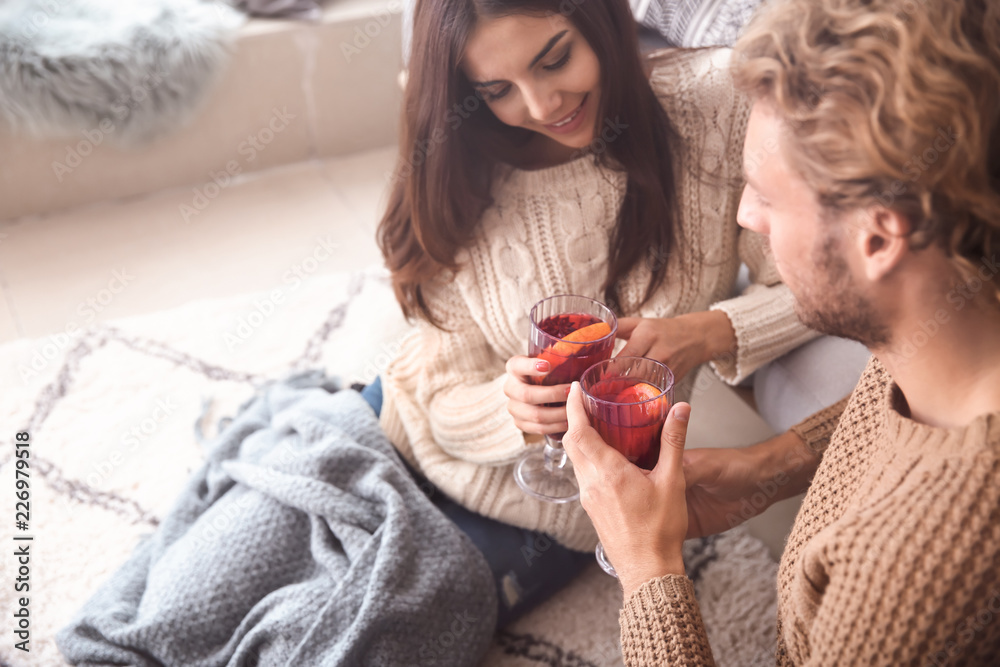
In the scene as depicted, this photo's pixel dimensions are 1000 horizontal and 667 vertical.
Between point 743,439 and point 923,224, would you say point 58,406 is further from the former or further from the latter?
point 923,224

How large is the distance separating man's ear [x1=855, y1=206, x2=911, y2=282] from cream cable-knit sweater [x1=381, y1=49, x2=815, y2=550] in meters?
0.71

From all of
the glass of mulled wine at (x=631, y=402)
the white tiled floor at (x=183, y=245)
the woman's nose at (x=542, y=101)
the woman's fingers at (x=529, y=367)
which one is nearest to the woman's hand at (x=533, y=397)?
the woman's fingers at (x=529, y=367)

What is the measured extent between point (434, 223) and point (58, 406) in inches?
60.9

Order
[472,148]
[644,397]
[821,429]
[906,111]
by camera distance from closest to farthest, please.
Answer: [906,111]
[644,397]
[821,429]
[472,148]

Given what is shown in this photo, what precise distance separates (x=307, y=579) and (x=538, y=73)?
1.00 m

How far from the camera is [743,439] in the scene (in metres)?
2.13

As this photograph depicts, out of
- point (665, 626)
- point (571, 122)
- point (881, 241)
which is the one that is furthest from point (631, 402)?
point (571, 122)

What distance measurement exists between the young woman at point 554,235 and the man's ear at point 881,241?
569 mm

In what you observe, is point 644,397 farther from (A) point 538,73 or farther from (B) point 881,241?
(A) point 538,73

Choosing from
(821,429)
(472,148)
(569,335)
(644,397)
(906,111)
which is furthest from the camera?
(472,148)

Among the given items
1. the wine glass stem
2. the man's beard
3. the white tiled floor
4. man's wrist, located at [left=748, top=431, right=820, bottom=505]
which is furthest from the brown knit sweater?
the white tiled floor

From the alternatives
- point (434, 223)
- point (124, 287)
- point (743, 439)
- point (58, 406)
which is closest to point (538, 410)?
point (434, 223)

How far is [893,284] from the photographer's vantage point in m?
0.83

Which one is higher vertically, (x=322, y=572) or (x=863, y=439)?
(x=863, y=439)
